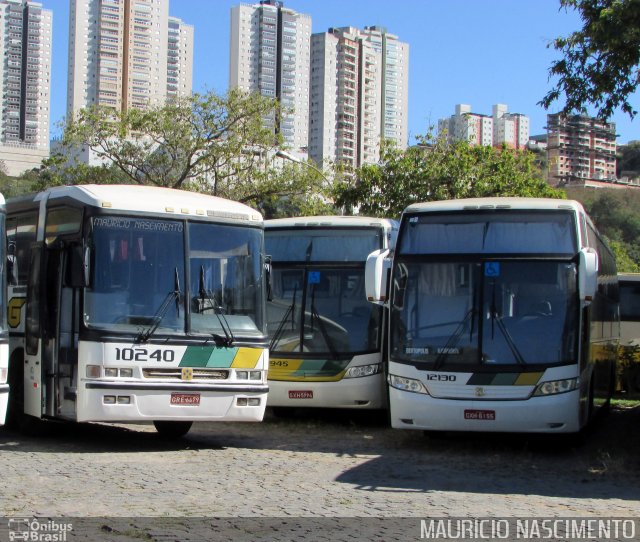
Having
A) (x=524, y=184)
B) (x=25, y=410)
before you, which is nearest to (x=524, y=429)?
(x=25, y=410)

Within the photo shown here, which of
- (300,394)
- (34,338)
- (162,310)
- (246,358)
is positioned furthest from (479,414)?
(34,338)

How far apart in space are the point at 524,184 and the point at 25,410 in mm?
21873

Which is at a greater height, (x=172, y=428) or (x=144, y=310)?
(x=144, y=310)

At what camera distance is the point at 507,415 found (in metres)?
11.8

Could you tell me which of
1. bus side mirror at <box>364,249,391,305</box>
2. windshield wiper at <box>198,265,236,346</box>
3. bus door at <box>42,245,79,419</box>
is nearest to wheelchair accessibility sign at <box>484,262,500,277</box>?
bus side mirror at <box>364,249,391,305</box>

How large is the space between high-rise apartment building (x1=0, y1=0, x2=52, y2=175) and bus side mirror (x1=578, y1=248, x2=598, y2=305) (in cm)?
11002

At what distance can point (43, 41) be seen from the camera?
123 metres

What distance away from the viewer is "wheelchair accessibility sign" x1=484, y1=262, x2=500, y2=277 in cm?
1223

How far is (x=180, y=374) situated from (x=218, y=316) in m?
0.81

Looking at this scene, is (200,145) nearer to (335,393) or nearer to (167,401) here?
(335,393)

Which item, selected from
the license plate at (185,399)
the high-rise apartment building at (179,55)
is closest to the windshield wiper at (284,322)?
the license plate at (185,399)

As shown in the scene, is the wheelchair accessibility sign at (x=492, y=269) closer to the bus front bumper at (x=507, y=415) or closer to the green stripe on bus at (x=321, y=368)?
the bus front bumper at (x=507, y=415)

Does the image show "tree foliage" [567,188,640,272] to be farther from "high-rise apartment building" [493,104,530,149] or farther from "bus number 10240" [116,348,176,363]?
"bus number 10240" [116,348,176,363]

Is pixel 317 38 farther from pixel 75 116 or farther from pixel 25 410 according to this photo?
pixel 25 410
